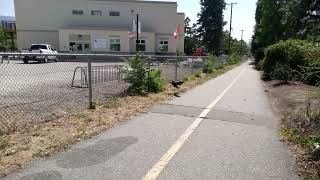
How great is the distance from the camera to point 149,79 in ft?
45.4

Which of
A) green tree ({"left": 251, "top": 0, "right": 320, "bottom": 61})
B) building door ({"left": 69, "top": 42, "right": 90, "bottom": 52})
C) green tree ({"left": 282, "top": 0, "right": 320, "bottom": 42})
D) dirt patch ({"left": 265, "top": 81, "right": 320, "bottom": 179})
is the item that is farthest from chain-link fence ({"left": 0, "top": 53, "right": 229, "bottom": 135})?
building door ({"left": 69, "top": 42, "right": 90, "bottom": 52})

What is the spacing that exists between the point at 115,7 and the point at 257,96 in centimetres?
4741

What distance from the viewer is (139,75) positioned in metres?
13.1

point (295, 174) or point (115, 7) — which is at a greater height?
point (115, 7)

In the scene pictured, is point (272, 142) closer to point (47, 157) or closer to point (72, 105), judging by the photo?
point (47, 157)

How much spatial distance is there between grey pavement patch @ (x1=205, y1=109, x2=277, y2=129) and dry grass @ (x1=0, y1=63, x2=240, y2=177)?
194cm

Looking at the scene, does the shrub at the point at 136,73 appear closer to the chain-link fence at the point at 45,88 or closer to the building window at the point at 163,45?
the chain-link fence at the point at 45,88

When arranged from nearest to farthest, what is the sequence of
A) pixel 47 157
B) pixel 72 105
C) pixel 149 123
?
pixel 47 157 < pixel 149 123 < pixel 72 105

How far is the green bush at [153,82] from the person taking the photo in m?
13.7

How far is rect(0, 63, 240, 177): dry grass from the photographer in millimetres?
5723

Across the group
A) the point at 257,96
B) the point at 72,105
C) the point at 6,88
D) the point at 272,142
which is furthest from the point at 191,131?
the point at 257,96

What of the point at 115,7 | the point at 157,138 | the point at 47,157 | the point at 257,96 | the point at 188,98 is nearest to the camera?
the point at 47,157

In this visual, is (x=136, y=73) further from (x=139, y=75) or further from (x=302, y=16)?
(x=302, y=16)

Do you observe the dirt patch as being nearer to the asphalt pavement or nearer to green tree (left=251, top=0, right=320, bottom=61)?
the asphalt pavement
